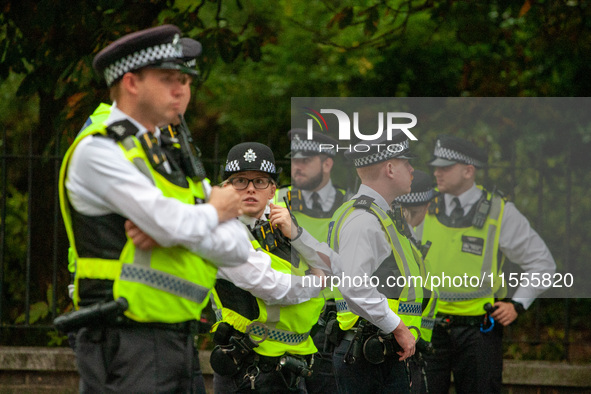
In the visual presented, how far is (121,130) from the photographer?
2.94m

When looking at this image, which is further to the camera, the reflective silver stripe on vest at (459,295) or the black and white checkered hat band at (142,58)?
the reflective silver stripe on vest at (459,295)

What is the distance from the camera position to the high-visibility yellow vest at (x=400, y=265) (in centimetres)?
431

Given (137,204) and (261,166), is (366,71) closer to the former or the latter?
(261,166)

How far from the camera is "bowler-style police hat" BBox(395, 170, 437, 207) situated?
5312 millimetres

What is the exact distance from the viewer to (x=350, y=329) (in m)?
4.60

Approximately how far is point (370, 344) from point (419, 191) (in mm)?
1423

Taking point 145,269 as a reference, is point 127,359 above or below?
below

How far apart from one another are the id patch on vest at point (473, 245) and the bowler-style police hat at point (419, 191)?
0.40 metres

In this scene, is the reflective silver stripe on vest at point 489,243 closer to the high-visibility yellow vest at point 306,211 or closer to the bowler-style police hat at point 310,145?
the high-visibility yellow vest at point 306,211

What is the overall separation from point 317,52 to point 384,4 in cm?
437

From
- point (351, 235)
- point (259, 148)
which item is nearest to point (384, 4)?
point (259, 148)

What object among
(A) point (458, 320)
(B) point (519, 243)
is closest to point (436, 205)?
(B) point (519, 243)

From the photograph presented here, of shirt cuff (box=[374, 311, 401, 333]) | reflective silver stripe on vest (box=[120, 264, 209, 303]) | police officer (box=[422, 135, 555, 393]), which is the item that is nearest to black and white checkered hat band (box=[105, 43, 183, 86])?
reflective silver stripe on vest (box=[120, 264, 209, 303])

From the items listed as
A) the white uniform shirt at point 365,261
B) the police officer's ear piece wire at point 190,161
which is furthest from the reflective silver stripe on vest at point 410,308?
the police officer's ear piece wire at point 190,161
